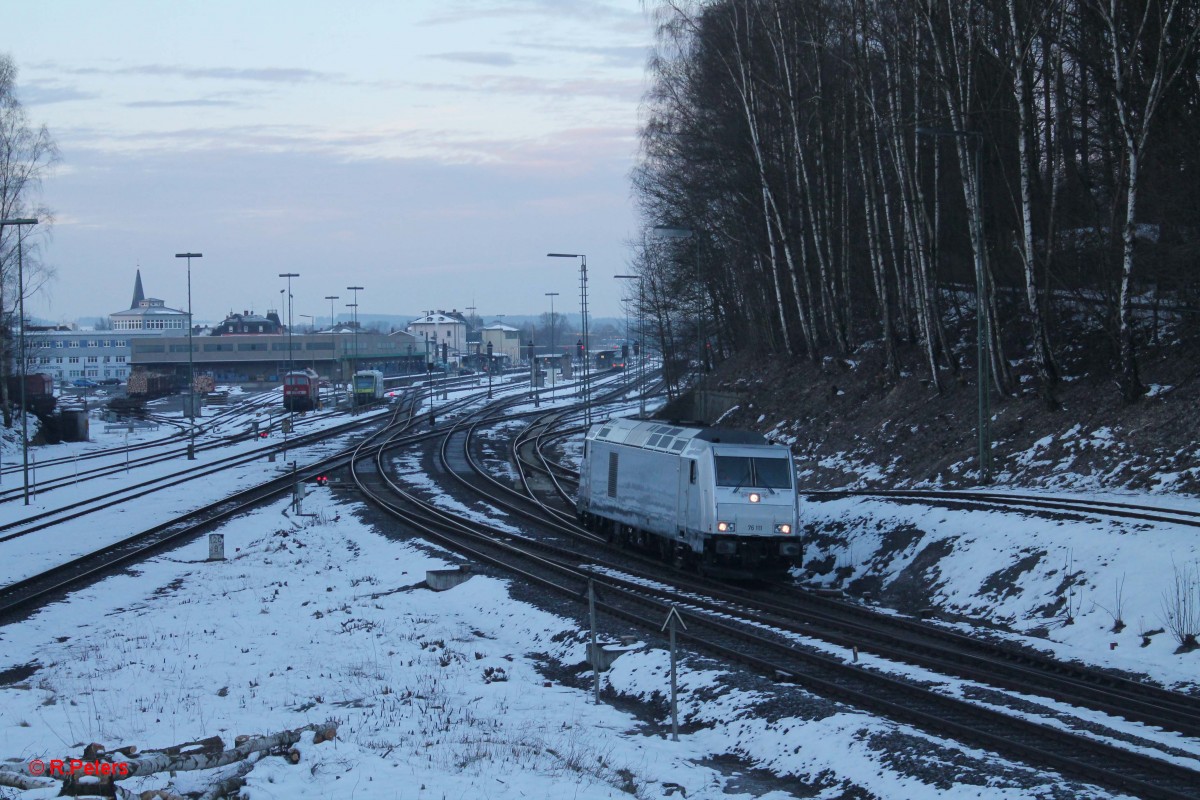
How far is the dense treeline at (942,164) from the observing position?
24.6 m

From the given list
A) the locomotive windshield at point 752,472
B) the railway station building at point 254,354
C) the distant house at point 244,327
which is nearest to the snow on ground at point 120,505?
the locomotive windshield at point 752,472

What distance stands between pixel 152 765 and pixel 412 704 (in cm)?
462

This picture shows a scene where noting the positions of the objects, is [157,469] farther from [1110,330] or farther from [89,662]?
[1110,330]

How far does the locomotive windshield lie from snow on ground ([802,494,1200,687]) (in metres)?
2.36

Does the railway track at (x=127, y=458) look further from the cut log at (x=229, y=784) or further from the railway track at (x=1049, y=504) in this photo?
the cut log at (x=229, y=784)

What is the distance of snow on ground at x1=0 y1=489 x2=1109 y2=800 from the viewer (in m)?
10.3

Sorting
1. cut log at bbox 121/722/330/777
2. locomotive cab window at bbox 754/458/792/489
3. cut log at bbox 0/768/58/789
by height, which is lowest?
cut log at bbox 121/722/330/777

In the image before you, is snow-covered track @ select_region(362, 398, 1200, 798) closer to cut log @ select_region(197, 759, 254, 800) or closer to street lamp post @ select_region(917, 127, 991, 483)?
cut log @ select_region(197, 759, 254, 800)

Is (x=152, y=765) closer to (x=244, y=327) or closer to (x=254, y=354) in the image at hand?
(x=254, y=354)

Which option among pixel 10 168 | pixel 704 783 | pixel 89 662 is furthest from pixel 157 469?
pixel 704 783

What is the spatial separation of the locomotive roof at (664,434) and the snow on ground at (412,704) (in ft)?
17.3

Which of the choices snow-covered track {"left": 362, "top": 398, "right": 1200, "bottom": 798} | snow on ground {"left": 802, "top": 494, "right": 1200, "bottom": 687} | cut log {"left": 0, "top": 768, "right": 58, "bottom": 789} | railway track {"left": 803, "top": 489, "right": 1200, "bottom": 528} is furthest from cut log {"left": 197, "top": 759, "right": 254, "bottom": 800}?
railway track {"left": 803, "top": 489, "right": 1200, "bottom": 528}

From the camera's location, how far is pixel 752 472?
74.2 ft

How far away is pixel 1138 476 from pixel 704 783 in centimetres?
1431
